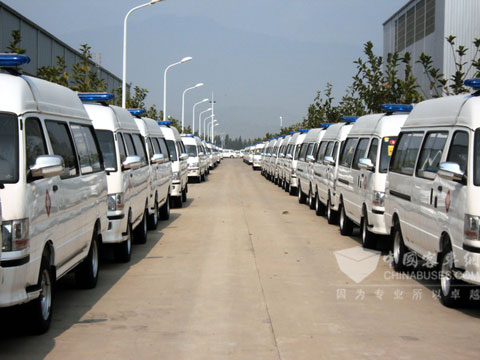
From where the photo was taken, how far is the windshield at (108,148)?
11359 millimetres

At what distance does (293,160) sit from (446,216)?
1924 centimetres

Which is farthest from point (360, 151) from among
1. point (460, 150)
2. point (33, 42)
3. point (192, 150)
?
point (33, 42)

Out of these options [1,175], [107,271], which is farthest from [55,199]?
[107,271]

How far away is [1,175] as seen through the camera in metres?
6.45

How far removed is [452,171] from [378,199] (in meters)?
4.49

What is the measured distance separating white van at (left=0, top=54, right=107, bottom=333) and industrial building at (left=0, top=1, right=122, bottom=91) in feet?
51.4

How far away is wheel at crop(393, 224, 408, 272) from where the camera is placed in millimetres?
10844

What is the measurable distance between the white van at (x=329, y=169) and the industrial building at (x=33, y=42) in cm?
1079

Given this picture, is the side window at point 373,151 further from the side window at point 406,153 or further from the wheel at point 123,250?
the wheel at point 123,250

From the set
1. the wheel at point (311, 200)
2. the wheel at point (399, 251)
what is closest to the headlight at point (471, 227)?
the wheel at point (399, 251)

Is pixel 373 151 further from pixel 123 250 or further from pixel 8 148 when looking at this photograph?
pixel 8 148

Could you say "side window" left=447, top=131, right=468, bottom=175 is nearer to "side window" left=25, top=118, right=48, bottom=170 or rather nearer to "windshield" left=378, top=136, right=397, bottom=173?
"windshield" left=378, top=136, right=397, bottom=173

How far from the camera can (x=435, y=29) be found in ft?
145

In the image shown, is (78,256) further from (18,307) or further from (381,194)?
(381,194)
